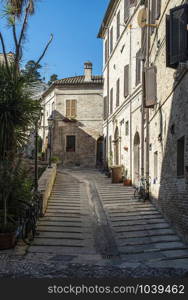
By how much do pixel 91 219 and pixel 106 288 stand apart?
569 centimetres

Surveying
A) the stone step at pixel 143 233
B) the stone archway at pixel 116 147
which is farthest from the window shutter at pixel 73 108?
the stone step at pixel 143 233

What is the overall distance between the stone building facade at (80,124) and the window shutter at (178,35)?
19.7 m

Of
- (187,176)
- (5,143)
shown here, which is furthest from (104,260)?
(5,143)

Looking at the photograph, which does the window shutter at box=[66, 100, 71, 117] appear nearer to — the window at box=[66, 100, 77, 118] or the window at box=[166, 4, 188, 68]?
the window at box=[66, 100, 77, 118]

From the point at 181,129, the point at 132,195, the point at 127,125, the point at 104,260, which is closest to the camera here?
the point at 104,260

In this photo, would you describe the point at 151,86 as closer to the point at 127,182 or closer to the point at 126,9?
the point at 127,182

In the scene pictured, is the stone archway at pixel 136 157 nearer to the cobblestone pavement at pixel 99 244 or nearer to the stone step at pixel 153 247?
the cobblestone pavement at pixel 99 244

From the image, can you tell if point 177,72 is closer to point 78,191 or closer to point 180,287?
point 180,287

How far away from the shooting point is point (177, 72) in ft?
29.3

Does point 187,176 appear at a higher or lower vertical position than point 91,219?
higher

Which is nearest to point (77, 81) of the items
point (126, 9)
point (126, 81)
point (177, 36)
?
point (126, 9)

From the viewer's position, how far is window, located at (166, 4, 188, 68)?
8094 mm

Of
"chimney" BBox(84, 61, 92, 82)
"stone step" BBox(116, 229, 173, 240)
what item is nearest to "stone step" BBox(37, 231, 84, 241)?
"stone step" BBox(116, 229, 173, 240)

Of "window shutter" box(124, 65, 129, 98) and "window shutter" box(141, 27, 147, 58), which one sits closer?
"window shutter" box(141, 27, 147, 58)
